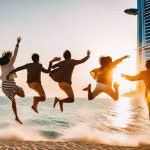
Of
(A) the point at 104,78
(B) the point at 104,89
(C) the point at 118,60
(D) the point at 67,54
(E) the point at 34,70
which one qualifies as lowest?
(B) the point at 104,89

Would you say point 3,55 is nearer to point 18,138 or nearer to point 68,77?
point 68,77

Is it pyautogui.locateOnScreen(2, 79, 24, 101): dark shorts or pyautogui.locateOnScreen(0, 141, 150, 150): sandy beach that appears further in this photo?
pyautogui.locateOnScreen(0, 141, 150, 150): sandy beach

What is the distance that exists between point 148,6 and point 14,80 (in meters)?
131

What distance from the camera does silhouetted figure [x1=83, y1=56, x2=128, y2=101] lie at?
1156 cm

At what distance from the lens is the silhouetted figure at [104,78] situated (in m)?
11.6

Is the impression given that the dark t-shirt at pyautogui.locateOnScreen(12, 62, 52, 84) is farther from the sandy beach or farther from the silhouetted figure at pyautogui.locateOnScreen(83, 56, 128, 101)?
the sandy beach

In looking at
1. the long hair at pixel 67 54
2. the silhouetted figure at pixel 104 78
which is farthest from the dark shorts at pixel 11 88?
the silhouetted figure at pixel 104 78

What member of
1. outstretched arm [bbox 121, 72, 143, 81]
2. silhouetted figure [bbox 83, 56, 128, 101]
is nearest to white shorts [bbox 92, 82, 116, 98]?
silhouetted figure [bbox 83, 56, 128, 101]

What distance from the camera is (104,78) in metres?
11.9

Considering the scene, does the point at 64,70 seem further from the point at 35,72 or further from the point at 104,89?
the point at 104,89

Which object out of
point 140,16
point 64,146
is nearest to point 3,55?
point 64,146

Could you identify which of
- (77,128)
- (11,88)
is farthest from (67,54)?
(77,128)

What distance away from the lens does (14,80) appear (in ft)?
39.3

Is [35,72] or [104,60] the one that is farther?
[104,60]
